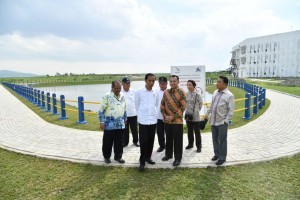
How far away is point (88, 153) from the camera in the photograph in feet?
19.6

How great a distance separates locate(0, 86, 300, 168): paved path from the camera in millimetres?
5547

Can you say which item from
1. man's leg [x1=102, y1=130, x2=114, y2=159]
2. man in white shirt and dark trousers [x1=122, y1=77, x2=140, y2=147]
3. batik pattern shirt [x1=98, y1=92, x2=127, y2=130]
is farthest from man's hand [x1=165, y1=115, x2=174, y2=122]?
man in white shirt and dark trousers [x1=122, y1=77, x2=140, y2=147]

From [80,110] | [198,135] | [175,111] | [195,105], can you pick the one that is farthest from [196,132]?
[80,110]

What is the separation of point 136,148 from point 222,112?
2.47m

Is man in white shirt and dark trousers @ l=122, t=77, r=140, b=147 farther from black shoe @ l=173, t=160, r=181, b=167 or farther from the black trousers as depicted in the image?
black shoe @ l=173, t=160, r=181, b=167

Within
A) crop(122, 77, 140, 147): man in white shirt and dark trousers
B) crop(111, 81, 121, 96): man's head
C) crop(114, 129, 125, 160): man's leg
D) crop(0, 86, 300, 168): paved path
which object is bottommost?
crop(0, 86, 300, 168): paved path

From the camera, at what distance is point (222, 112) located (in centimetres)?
504

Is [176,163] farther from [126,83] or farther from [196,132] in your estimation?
[126,83]

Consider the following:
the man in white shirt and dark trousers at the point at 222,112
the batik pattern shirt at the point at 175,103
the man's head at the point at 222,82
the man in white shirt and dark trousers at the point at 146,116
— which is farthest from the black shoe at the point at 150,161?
the man's head at the point at 222,82

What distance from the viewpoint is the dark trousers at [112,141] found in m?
5.25

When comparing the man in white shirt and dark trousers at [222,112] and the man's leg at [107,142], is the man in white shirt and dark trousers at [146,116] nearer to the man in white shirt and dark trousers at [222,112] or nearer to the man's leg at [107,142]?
the man's leg at [107,142]

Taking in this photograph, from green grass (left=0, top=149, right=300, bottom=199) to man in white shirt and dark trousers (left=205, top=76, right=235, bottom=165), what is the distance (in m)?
0.46

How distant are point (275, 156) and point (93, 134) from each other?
5.14 m

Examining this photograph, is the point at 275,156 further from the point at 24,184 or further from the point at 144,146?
the point at 24,184
